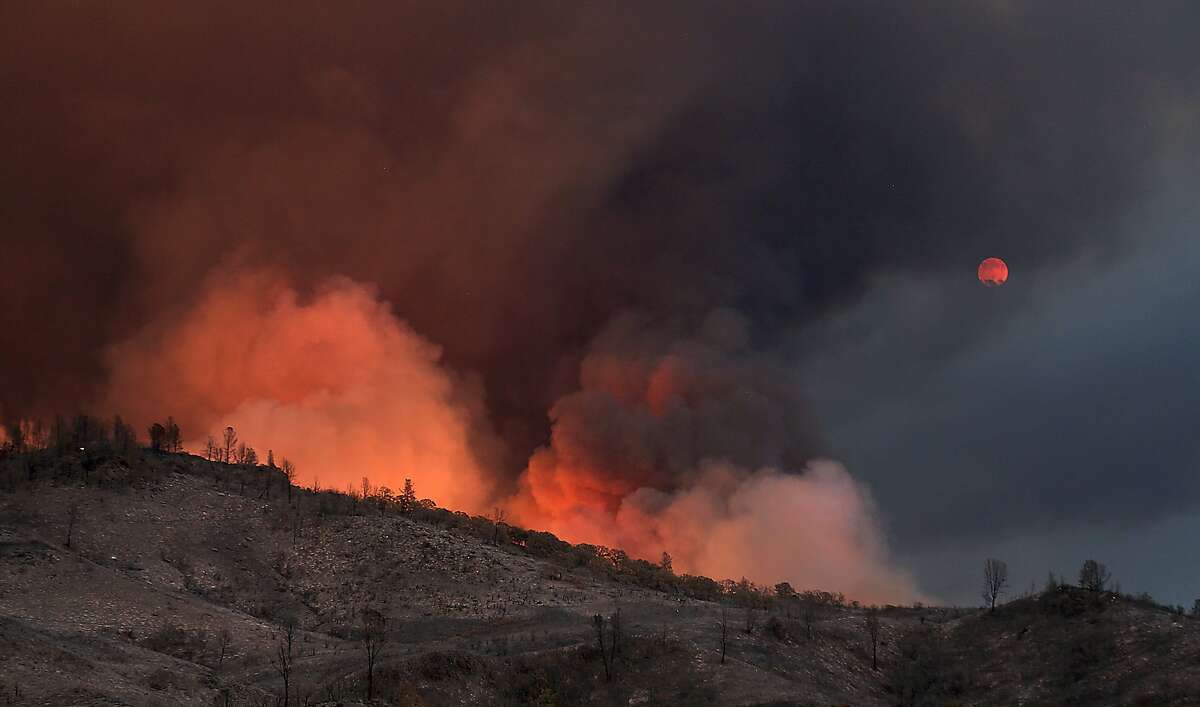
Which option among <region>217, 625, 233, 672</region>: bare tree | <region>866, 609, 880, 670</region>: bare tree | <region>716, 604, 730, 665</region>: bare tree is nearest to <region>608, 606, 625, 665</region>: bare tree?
<region>716, 604, 730, 665</region>: bare tree

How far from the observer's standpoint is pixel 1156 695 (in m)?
78.8

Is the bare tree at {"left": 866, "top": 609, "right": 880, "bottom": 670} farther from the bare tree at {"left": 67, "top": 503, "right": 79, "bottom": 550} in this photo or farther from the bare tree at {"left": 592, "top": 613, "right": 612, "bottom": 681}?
the bare tree at {"left": 67, "top": 503, "right": 79, "bottom": 550}

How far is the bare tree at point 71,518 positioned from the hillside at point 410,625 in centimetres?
35

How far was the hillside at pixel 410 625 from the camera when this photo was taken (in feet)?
269

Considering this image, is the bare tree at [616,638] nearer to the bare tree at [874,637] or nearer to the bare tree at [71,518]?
the bare tree at [874,637]

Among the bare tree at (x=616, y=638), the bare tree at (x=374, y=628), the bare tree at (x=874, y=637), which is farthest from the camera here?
the bare tree at (x=874, y=637)

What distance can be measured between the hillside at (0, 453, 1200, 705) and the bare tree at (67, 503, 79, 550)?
350 millimetres

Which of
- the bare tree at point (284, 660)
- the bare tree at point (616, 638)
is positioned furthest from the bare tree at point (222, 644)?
the bare tree at point (616, 638)

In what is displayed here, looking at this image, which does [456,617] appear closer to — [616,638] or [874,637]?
[616,638]

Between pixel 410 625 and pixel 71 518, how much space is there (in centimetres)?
5185

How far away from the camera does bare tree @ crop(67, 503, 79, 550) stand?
121 metres

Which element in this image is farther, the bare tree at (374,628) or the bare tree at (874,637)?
the bare tree at (874,637)

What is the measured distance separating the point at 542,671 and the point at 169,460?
98.8 metres

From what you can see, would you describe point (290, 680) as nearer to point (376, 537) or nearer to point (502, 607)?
point (502, 607)
